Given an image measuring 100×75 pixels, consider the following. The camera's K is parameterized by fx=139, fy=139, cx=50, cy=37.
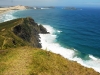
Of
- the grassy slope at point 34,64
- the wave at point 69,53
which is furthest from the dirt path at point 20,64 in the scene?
the wave at point 69,53

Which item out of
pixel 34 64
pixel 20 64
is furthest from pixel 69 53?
pixel 20 64

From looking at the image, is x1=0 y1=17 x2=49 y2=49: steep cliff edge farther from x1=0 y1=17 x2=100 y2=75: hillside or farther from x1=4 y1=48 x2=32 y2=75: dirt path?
x1=4 y1=48 x2=32 y2=75: dirt path

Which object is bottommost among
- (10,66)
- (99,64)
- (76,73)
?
(99,64)

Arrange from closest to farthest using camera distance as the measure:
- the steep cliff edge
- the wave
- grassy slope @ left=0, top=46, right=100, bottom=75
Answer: grassy slope @ left=0, top=46, right=100, bottom=75 → the steep cliff edge → the wave

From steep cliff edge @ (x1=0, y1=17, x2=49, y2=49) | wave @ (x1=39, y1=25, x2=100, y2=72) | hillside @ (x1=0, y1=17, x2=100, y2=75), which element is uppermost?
hillside @ (x1=0, y1=17, x2=100, y2=75)

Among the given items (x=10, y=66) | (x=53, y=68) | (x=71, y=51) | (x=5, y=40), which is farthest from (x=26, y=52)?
(x=71, y=51)

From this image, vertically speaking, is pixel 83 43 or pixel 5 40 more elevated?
pixel 5 40

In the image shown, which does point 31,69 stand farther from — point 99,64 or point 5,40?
point 99,64

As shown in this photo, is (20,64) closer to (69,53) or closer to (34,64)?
(34,64)

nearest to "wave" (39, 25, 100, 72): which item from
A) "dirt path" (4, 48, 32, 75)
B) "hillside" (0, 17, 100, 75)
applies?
"hillside" (0, 17, 100, 75)
